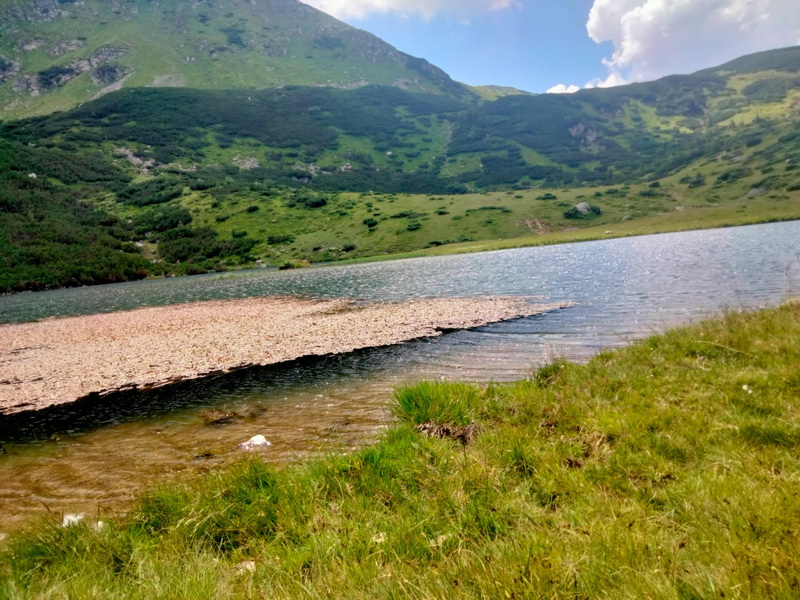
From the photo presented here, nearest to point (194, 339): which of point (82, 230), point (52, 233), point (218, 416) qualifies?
point (218, 416)

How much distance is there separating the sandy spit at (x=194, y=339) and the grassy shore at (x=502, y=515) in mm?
13437

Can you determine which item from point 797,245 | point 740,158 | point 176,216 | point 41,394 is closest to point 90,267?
point 176,216

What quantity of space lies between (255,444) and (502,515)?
24.1 feet

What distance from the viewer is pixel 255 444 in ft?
33.1

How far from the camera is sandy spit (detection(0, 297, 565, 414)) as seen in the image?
18469mm

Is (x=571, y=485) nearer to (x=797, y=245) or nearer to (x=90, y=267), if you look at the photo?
(x=797, y=245)

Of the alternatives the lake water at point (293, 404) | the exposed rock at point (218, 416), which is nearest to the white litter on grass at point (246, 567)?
the lake water at point (293, 404)

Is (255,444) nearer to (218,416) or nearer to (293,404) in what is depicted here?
(293,404)

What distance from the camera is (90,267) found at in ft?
336

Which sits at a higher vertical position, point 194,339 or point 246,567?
point 246,567

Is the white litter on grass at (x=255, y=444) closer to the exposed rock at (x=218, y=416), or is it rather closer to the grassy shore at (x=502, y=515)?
the exposed rock at (x=218, y=416)

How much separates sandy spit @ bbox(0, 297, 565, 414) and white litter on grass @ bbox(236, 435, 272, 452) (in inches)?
363

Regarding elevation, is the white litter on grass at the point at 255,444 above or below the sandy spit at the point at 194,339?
above

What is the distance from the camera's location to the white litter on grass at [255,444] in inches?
392
